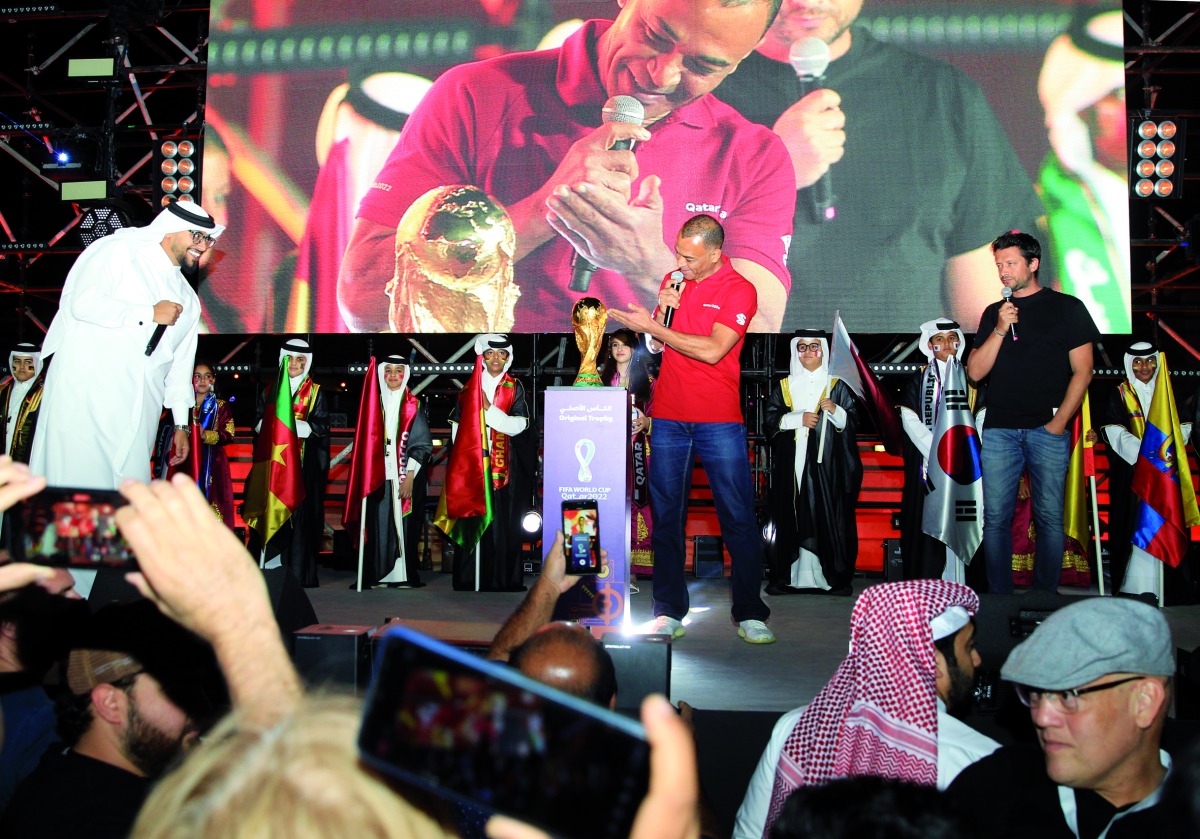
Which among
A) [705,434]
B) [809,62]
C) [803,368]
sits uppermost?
[809,62]

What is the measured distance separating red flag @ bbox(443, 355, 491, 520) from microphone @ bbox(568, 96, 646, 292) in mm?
853

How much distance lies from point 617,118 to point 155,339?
3811 millimetres

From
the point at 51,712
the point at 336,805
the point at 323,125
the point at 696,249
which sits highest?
the point at 323,125

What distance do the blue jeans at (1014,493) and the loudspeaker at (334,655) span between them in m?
2.59

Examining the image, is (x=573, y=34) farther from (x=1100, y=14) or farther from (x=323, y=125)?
(x=1100, y=14)

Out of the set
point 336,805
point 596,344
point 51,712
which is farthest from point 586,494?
point 336,805

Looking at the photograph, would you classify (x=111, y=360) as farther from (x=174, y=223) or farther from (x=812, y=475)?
(x=812, y=475)

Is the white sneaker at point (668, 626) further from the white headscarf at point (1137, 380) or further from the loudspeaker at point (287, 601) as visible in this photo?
the white headscarf at point (1137, 380)

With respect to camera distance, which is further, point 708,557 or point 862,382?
point 708,557

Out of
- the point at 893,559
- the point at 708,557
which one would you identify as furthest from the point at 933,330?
the point at 708,557

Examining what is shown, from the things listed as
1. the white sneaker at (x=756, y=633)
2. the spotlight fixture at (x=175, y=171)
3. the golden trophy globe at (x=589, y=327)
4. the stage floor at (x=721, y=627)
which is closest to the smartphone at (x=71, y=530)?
the stage floor at (x=721, y=627)

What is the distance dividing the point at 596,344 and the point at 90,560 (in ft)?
10.6

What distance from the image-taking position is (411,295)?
6590mm

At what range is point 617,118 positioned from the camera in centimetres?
657
